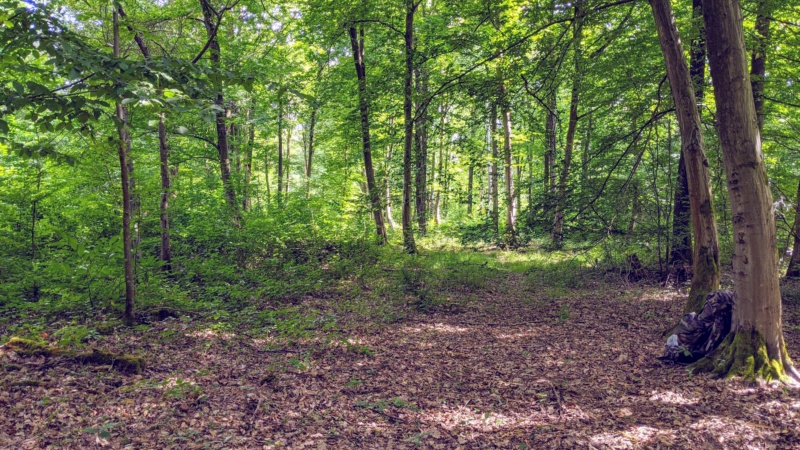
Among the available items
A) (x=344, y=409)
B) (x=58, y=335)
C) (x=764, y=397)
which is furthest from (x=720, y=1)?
(x=58, y=335)

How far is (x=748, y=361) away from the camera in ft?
15.3

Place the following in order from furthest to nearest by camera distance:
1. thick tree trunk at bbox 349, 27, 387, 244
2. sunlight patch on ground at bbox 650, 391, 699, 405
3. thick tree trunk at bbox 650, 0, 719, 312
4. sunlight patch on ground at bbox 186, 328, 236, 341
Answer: thick tree trunk at bbox 349, 27, 387, 244 → sunlight patch on ground at bbox 186, 328, 236, 341 → thick tree trunk at bbox 650, 0, 719, 312 → sunlight patch on ground at bbox 650, 391, 699, 405

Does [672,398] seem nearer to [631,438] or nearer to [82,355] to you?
[631,438]

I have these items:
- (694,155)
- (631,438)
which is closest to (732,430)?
(631,438)

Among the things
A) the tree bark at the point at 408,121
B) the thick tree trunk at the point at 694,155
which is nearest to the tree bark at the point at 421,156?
the tree bark at the point at 408,121

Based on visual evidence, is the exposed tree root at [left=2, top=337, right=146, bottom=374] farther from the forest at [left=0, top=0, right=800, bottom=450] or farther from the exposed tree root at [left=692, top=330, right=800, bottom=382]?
the exposed tree root at [left=692, top=330, right=800, bottom=382]

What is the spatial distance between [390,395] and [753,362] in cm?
385

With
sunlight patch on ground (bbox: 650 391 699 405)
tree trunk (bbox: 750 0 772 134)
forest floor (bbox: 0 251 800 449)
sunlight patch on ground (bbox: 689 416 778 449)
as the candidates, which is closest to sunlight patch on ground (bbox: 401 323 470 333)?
forest floor (bbox: 0 251 800 449)

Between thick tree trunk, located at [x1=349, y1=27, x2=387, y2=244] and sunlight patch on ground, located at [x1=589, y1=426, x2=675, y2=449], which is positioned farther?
thick tree trunk, located at [x1=349, y1=27, x2=387, y2=244]

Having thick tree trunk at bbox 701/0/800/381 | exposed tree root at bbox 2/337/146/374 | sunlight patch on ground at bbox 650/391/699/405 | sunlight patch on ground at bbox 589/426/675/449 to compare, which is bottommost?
sunlight patch on ground at bbox 589/426/675/449

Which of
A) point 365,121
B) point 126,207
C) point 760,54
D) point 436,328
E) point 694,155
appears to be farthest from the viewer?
point 365,121

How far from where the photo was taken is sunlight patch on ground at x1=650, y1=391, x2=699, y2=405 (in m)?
4.45

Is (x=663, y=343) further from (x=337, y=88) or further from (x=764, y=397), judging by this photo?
(x=337, y=88)

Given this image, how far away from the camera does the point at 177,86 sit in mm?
3355
